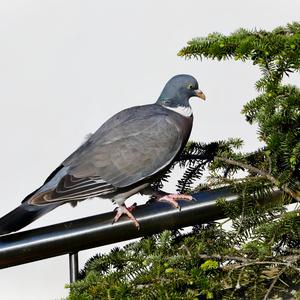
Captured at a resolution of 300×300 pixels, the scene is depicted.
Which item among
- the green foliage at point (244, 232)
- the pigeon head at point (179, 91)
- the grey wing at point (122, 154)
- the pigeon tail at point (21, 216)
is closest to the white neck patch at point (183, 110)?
the pigeon head at point (179, 91)

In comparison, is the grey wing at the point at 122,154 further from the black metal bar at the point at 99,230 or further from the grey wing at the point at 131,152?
the black metal bar at the point at 99,230

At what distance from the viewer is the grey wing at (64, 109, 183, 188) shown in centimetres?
345

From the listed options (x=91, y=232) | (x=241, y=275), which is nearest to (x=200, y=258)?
(x=241, y=275)

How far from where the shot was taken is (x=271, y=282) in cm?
241

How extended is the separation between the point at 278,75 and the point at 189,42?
0.36m

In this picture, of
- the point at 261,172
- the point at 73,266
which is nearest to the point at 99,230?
the point at 73,266

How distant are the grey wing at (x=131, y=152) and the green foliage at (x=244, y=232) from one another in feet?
1.10

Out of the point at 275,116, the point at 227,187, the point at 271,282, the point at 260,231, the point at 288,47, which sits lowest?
the point at 271,282

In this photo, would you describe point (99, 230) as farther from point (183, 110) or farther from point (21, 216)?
point (183, 110)

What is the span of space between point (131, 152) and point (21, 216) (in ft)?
2.34

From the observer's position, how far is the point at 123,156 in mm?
3539

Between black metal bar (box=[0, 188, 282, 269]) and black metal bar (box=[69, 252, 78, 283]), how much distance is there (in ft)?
0.07

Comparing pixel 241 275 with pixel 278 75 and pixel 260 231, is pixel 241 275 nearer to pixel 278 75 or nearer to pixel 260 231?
pixel 260 231

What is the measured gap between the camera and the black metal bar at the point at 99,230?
251 centimetres
